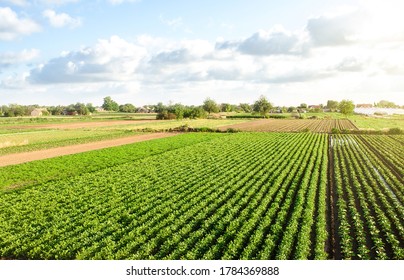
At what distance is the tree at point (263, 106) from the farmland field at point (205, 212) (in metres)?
120

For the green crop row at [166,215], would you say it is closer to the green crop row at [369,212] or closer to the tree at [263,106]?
the green crop row at [369,212]

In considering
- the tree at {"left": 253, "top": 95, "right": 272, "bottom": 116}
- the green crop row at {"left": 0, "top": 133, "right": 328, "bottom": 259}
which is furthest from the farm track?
the tree at {"left": 253, "top": 95, "right": 272, "bottom": 116}

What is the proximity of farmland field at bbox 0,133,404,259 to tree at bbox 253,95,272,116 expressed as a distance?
12000 cm

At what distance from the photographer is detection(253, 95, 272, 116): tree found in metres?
148

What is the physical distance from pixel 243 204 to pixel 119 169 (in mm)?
14214


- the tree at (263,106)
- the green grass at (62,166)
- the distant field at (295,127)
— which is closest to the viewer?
the green grass at (62,166)

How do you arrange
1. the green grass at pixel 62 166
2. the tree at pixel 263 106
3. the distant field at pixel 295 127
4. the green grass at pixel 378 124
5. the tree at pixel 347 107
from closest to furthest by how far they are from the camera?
the green grass at pixel 62 166, the distant field at pixel 295 127, the green grass at pixel 378 124, the tree at pixel 347 107, the tree at pixel 263 106

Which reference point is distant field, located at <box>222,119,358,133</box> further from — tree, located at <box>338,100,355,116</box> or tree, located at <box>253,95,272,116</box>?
tree, located at <box>253,95,272,116</box>

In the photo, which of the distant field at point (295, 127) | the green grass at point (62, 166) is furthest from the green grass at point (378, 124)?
the green grass at point (62, 166)

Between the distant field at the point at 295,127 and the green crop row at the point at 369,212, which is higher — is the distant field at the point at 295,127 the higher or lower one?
the higher one

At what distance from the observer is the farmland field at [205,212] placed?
40.6 ft

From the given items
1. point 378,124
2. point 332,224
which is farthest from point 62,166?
point 378,124

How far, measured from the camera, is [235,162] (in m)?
31.2

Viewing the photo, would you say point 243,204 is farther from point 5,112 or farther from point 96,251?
point 5,112
